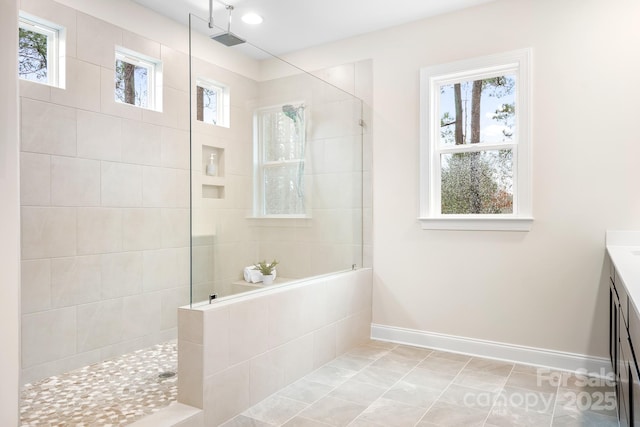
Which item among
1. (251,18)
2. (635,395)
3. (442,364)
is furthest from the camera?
(251,18)

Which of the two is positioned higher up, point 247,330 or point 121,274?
point 121,274

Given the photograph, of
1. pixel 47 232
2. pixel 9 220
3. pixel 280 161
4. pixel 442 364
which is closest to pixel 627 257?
pixel 442 364

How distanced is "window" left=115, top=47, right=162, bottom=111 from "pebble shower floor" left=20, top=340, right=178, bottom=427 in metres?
1.80

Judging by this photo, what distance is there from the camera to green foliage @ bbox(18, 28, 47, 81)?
2508mm

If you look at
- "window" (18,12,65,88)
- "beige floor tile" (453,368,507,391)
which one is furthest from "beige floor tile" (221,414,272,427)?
"window" (18,12,65,88)

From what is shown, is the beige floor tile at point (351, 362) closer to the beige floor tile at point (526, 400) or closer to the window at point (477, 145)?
the beige floor tile at point (526, 400)

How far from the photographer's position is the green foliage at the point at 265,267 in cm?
249

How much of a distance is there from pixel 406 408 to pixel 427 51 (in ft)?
8.39

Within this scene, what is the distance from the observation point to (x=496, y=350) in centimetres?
303

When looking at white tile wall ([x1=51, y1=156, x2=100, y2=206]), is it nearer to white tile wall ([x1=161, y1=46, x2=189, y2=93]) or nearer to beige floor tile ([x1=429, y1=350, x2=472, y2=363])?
white tile wall ([x1=161, y1=46, x2=189, y2=93])

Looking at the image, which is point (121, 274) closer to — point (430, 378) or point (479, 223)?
point (430, 378)

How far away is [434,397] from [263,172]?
1.62 meters

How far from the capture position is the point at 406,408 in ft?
7.45

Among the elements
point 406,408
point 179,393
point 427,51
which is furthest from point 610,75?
point 179,393
